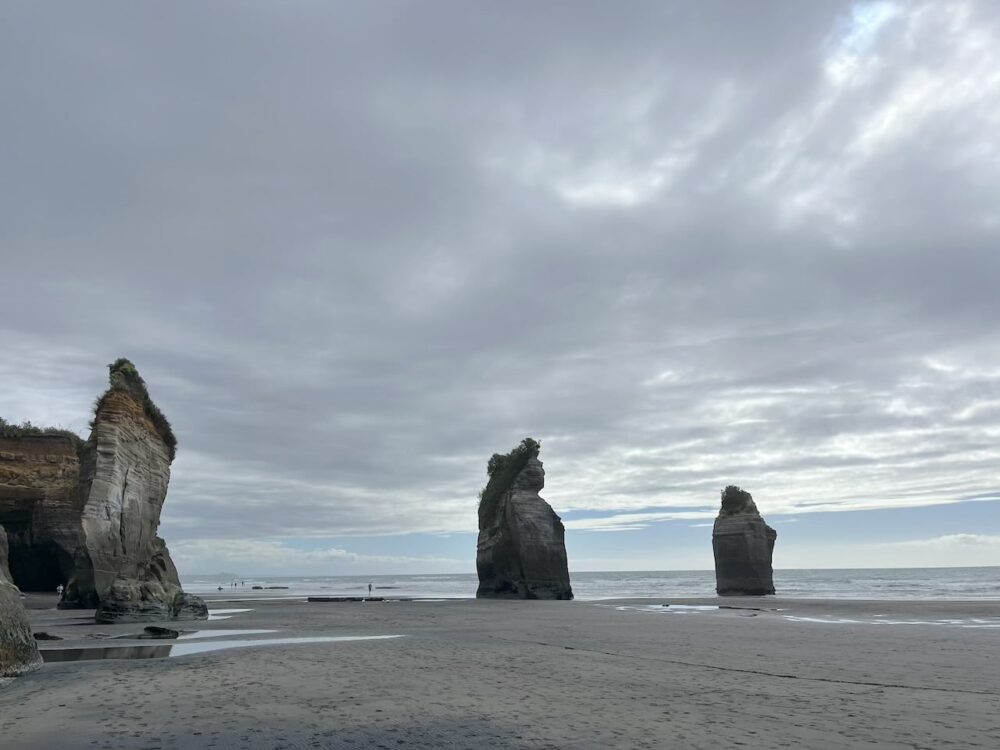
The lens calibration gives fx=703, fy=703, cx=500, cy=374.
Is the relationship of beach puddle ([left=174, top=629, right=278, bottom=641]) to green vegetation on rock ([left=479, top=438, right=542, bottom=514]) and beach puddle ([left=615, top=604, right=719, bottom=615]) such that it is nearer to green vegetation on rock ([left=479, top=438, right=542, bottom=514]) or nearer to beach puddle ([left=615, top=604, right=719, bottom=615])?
beach puddle ([left=615, top=604, right=719, bottom=615])

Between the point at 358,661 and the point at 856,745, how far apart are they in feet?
38.9

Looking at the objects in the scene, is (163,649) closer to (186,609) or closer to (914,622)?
(186,609)

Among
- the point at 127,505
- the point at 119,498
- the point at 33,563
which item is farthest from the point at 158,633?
the point at 33,563

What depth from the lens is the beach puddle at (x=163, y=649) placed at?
722 inches

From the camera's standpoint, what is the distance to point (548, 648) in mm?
20719

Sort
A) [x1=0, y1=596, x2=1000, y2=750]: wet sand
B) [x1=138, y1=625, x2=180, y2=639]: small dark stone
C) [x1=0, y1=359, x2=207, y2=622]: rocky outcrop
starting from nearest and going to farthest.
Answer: [x1=0, y1=596, x2=1000, y2=750]: wet sand, [x1=138, y1=625, x2=180, y2=639]: small dark stone, [x1=0, y1=359, x2=207, y2=622]: rocky outcrop

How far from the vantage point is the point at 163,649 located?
66.3 feet

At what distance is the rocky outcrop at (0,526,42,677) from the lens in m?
14.4

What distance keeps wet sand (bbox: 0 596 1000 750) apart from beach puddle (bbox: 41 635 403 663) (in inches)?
32.7

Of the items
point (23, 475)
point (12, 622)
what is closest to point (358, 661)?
point (12, 622)

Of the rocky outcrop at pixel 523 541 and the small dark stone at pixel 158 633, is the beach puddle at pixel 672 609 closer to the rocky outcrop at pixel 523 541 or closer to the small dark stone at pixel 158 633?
the rocky outcrop at pixel 523 541

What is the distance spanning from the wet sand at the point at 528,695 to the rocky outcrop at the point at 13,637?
1.77 ft

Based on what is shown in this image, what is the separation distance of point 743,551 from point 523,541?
23077 mm

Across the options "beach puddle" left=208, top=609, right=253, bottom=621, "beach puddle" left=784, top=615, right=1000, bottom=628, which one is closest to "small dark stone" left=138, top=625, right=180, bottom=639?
"beach puddle" left=208, top=609, right=253, bottom=621
